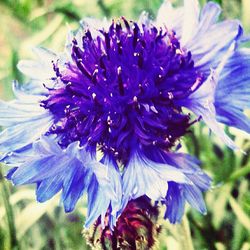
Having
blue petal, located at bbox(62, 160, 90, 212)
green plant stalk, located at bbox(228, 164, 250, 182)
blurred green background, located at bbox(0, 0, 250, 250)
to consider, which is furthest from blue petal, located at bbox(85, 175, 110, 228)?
green plant stalk, located at bbox(228, 164, 250, 182)

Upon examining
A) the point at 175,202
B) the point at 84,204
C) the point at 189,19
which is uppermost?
the point at 189,19

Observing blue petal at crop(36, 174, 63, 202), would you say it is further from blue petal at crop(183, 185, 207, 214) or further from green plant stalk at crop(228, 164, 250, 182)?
green plant stalk at crop(228, 164, 250, 182)

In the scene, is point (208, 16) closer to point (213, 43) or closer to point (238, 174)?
point (213, 43)

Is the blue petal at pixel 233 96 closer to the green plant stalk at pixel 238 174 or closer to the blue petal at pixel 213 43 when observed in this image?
the blue petal at pixel 213 43

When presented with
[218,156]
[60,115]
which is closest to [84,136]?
[60,115]

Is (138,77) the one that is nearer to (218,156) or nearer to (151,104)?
(151,104)

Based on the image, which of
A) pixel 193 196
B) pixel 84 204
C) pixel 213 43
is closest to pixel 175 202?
pixel 193 196

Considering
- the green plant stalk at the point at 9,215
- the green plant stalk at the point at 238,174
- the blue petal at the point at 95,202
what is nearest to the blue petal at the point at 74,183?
the blue petal at the point at 95,202
